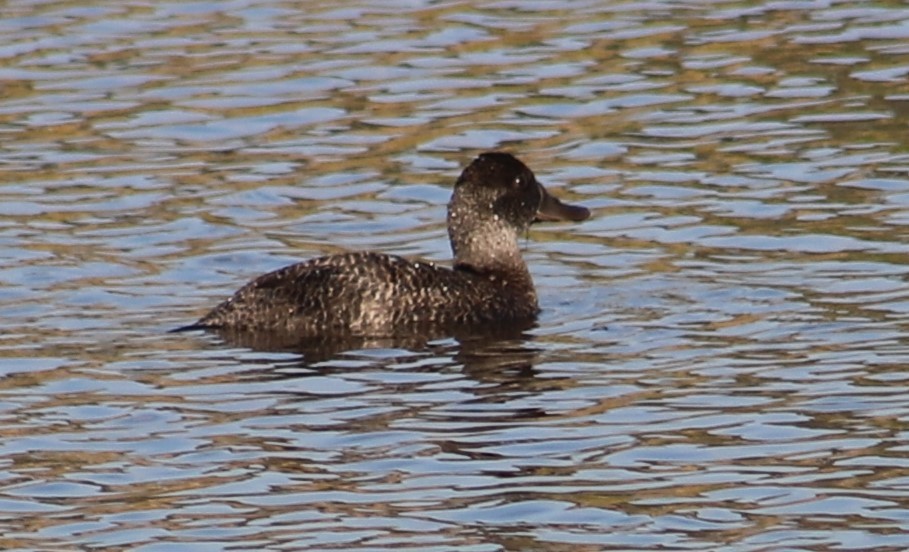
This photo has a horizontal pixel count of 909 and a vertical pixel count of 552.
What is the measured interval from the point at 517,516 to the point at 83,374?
3468 millimetres

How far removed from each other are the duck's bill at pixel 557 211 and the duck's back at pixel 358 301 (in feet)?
3.47

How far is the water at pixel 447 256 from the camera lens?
A: 993 cm

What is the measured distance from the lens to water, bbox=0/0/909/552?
32.6ft

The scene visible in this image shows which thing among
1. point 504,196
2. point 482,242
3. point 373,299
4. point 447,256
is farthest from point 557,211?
point 373,299

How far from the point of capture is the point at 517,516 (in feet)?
31.7

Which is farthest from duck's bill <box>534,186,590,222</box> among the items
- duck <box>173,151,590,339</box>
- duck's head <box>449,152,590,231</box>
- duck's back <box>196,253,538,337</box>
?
duck's back <box>196,253,538,337</box>

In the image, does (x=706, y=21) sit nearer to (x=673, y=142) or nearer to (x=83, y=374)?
(x=673, y=142)

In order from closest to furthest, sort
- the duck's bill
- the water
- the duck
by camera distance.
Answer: the water < the duck < the duck's bill

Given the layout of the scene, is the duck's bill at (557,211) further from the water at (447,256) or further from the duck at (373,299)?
the duck at (373,299)

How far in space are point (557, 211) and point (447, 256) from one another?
914 millimetres

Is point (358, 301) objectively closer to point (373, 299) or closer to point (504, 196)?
point (373, 299)

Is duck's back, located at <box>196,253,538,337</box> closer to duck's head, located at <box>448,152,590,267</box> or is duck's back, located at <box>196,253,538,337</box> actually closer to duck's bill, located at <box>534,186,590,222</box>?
duck's head, located at <box>448,152,590,267</box>

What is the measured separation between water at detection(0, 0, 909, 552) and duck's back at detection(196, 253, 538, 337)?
0.34 metres

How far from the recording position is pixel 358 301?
1380 cm
